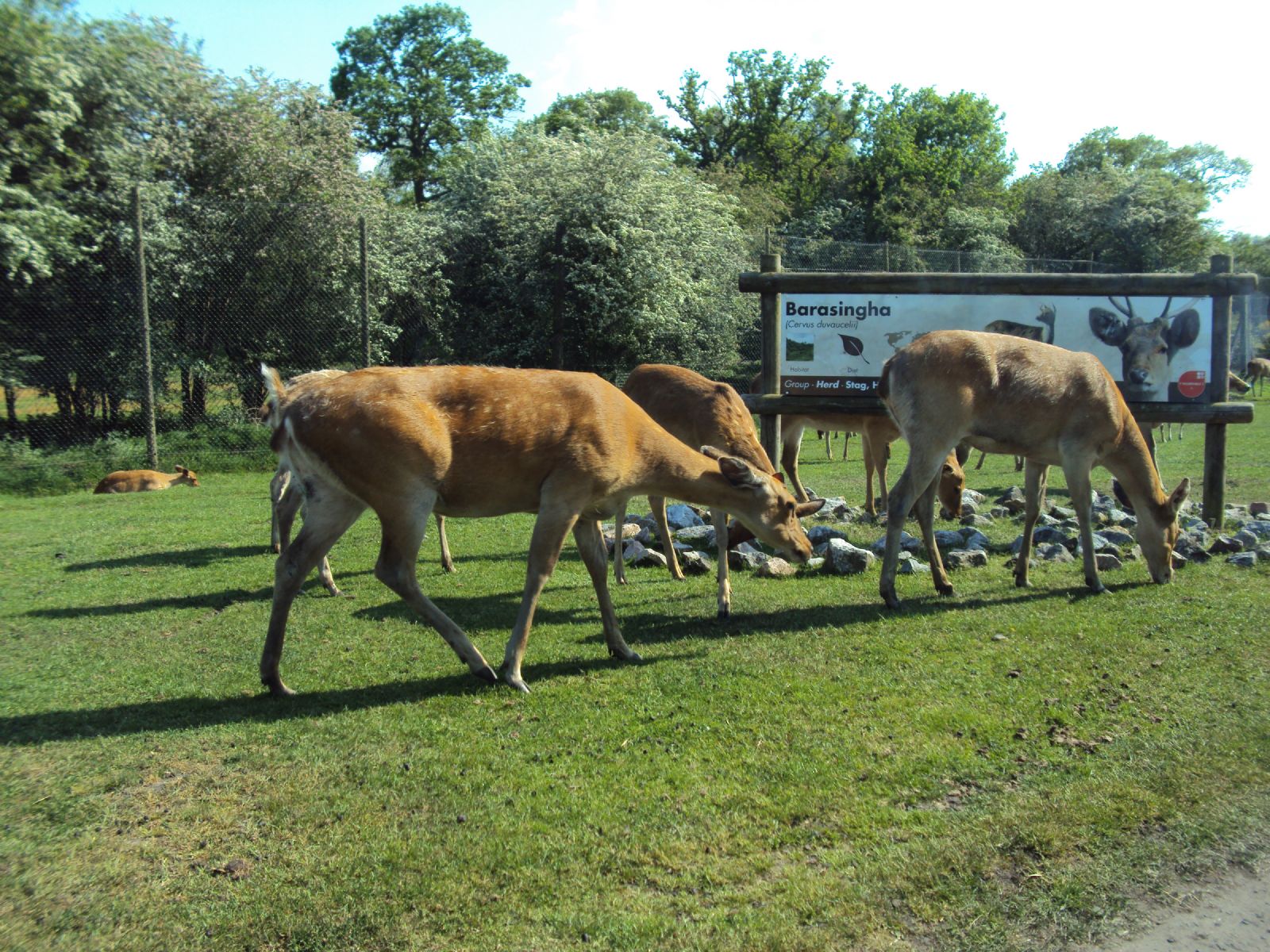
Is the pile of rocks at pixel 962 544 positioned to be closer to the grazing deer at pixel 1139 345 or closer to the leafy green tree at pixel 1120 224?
the grazing deer at pixel 1139 345

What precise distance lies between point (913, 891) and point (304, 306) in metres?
14.9

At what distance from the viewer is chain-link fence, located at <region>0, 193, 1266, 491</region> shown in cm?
1438

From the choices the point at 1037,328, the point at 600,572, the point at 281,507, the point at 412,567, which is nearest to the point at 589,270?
the point at 1037,328

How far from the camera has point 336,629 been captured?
743 centimetres

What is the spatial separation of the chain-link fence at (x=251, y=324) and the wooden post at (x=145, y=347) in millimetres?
41

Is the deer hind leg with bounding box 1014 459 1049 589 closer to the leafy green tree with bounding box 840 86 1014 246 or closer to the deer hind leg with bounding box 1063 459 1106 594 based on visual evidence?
the deer hind leg with bounding box 1063 459 1106 594

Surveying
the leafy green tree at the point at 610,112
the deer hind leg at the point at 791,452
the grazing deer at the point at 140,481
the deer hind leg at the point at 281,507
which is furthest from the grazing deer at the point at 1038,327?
the leafy green tree at the point at 610,112

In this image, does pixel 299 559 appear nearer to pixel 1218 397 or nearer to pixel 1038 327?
pixel 1038 327

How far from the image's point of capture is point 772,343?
10953 millimetres

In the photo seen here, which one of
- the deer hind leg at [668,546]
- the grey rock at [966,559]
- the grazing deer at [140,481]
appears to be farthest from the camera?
the grazing deer at [140,481]

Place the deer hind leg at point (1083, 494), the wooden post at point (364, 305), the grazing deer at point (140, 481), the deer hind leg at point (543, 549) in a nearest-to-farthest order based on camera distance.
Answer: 1. the deer hind leg at point (543, 549)
2. the deer hind leg at point (1083, 494)
3. the grazing deer at point (140, 481)
4. the wooden post at point (364, 305)

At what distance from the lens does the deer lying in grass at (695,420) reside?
8.40m

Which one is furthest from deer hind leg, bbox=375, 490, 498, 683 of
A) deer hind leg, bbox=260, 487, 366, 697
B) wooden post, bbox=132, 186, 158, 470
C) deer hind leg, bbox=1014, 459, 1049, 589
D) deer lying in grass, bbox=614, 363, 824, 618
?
wooden post, bbox=132, 186, 158, 470

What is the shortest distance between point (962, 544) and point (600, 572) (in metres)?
4.74
